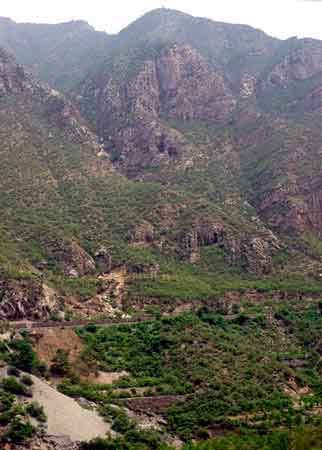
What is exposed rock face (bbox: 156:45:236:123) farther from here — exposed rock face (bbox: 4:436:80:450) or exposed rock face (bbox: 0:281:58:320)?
exposed rock face (bbox: 4:436:80:450)

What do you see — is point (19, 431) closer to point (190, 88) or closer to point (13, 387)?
point (13, 387)

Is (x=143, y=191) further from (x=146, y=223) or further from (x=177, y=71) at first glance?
(x=177, y=71)

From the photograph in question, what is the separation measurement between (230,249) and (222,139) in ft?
108

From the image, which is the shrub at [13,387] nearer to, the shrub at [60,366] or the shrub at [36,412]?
the shrub at [36,412]

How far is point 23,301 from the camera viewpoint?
2805 inches

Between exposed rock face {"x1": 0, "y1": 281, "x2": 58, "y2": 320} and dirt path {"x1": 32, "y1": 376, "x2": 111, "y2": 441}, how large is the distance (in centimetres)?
1578

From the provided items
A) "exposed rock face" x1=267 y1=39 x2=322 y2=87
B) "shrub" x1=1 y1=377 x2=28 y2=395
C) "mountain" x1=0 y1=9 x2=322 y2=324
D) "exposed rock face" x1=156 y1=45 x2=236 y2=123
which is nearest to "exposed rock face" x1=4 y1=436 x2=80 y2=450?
"shrub" x1=1 y1=377 x2=28 y2=395

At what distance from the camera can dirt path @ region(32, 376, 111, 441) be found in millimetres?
50438

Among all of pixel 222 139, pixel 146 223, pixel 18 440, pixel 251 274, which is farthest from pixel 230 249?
pixel 18 440

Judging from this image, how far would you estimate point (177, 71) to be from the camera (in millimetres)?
132250

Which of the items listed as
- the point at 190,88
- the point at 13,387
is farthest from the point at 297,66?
the point at 13,387

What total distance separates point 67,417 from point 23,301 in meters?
21.4

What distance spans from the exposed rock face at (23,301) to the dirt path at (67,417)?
15.8 m

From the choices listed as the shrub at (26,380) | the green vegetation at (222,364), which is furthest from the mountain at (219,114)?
the shrub at (26,380)
